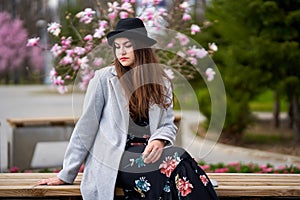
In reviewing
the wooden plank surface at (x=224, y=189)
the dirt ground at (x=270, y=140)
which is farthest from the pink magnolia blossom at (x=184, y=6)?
the dirt ground at (x=270, y=140)

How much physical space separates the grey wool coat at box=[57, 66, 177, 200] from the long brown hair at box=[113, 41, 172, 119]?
4 centimetres

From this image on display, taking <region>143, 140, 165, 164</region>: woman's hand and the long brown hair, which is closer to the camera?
<region>143, 140, 165, 164</region>: woman's hand

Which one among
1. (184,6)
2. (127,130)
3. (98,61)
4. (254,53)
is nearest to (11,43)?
(254,53)

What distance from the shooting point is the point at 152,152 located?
3.39 meters

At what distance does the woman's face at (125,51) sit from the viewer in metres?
3.56

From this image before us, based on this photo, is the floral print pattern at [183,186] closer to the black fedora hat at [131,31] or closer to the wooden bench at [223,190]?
the wooden bench at [223,190]

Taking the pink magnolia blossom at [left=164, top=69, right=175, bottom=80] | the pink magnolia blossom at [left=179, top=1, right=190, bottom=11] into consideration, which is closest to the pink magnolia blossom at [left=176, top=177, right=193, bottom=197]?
the pink magnolia blossom at [left=164, top=69, right=175, bottom=80]

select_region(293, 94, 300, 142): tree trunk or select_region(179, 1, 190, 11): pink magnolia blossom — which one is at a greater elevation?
select_region(179, 1, 190, 11): pink magnolia blossom

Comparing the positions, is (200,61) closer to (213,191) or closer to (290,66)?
(290,66)

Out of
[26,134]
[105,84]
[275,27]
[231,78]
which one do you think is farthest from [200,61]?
[105,84]

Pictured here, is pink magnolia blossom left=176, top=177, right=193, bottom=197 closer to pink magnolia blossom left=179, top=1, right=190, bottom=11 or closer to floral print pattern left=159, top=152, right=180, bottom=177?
floral print pattern left=159, top=152, right=180, bottom=177

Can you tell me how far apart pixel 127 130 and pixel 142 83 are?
29 centimetres

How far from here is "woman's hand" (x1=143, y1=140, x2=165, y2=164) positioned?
3398 millimetres

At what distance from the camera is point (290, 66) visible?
8.58m
